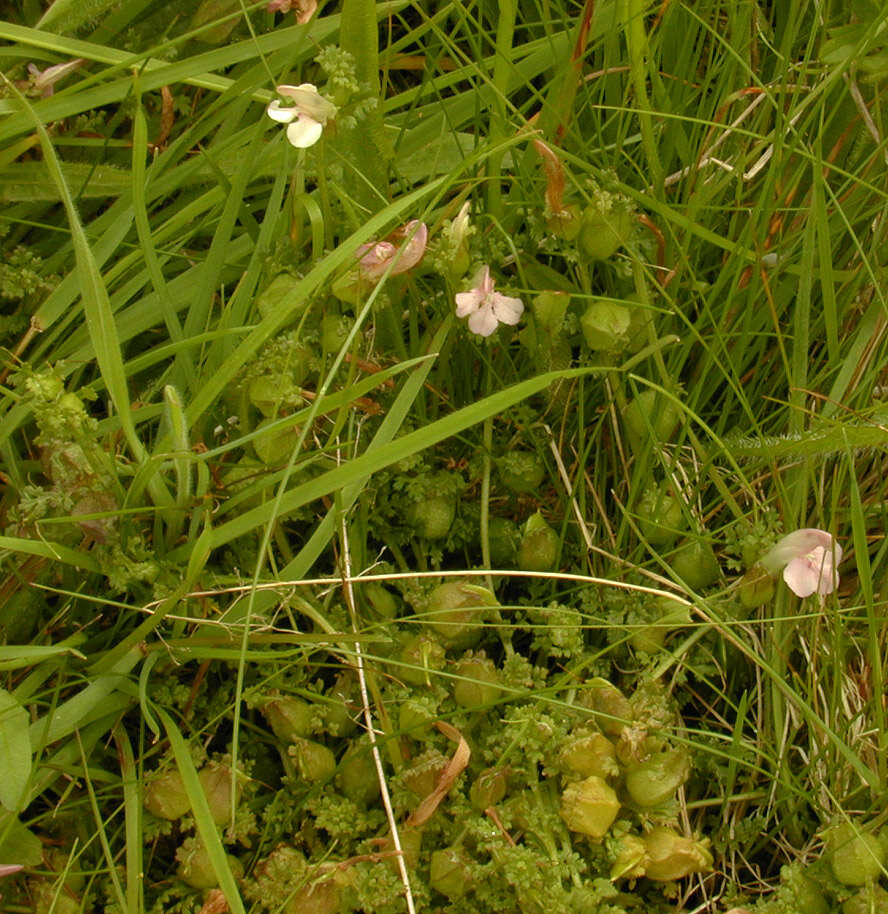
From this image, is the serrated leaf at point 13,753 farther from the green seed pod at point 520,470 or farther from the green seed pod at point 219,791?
the green seed pod at point 520,470

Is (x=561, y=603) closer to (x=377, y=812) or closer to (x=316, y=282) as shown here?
(x=377, y=812)

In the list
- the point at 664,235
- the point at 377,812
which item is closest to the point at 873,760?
the point at 377,812

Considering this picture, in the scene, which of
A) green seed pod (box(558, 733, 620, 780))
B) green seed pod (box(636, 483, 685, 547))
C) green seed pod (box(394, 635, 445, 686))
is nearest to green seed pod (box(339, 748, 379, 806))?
green seed pod (box(394, 635, 445, 686))

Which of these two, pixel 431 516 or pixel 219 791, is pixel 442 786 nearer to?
pixel 219 791

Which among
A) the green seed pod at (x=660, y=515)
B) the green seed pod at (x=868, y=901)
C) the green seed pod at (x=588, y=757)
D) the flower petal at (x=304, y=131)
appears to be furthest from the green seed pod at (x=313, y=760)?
the flower petal at (x=304, y=131)

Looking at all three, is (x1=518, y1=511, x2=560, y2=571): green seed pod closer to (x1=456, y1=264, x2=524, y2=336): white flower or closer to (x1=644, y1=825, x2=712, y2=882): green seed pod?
(x1=456, y1=264, x2=524, y2=336): white flower

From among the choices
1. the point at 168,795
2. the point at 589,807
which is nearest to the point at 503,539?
the point at 589,807
